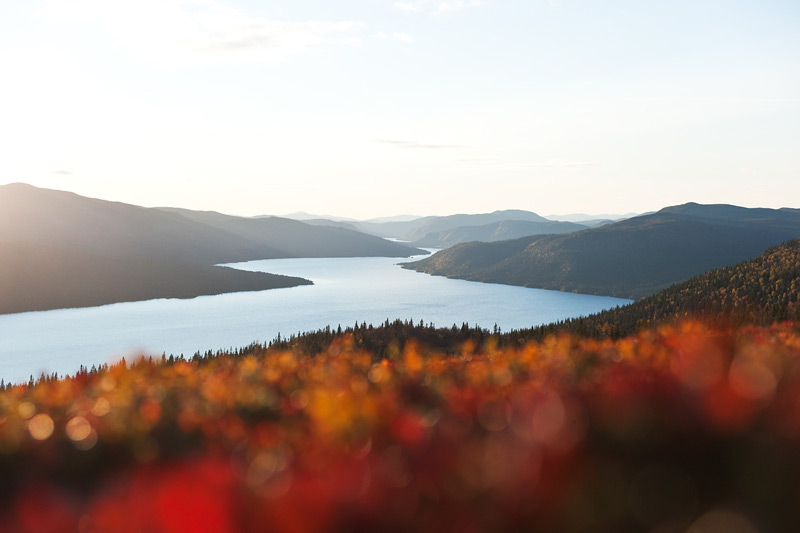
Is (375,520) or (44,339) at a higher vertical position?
(375,520)

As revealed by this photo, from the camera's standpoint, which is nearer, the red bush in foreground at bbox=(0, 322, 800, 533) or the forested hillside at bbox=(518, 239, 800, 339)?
the red bush in foreground at bbox=(0, 322, 800, 533)

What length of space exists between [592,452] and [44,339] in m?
211

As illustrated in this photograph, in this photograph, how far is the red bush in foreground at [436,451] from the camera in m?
5.46

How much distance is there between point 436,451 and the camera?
6754 millimetres

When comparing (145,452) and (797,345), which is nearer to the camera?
(145,452)

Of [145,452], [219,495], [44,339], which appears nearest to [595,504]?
[219,495]

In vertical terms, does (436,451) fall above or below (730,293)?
above

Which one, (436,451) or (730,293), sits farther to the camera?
(730,293)

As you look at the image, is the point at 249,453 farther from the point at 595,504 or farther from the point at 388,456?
the point at 595,504

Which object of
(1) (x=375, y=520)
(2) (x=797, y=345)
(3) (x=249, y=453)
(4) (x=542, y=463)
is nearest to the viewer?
(1) (x=375, y=520)

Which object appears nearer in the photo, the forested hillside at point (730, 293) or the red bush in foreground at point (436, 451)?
the red bush in foreground at point (436, 451)

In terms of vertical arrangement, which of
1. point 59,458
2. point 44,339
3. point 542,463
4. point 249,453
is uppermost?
point 542,463

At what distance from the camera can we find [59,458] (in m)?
9.17

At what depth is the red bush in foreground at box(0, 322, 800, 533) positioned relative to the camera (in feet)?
17.9
